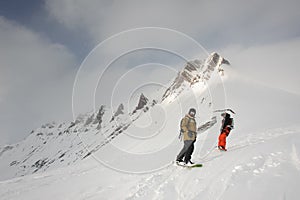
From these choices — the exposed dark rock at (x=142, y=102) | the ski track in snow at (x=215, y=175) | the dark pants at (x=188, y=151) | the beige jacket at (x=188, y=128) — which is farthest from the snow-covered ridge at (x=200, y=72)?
the ski track in snow at (x=215, y=175)

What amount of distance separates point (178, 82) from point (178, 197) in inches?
3112

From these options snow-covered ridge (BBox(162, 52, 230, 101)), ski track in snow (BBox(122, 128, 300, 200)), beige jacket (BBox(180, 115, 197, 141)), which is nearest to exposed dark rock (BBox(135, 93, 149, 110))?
snow-covered ridge (BBox(162, 52, 230, 101))

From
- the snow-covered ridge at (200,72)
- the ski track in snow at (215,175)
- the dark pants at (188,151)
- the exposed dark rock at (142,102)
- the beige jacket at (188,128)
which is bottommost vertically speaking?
the ski track in snow at (215,175)

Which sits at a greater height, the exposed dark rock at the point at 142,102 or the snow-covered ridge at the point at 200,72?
the exposed dark rock at the point at 142,102

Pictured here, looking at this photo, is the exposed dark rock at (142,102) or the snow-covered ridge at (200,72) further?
the exposed dark rock at (142,102)

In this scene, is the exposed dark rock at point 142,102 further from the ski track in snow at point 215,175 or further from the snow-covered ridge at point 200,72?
the ski track in snow at point 215,175

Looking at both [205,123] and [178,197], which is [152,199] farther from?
[205,123]

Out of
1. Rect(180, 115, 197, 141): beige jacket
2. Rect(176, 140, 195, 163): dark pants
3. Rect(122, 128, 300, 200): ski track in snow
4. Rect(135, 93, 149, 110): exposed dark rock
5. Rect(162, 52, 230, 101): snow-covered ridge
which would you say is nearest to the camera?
Rect(122, 128, 300, 200): ski track in snow

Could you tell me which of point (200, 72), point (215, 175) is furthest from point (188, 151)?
point (200, 72)

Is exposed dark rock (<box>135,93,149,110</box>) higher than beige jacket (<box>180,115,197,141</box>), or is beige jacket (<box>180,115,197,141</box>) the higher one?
exposed dark rock (<box>135,93,149,110</box>)

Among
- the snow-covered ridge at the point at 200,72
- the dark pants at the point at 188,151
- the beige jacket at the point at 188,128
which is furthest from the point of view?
the snow-covered ridge at the point at 200,72

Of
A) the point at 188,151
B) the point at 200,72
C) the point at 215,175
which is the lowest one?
the point at 215,175

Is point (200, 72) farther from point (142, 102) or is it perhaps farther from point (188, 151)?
point (142, 102)

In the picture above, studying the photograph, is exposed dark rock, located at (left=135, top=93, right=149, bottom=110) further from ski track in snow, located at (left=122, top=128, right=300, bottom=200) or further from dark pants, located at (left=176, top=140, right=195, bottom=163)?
ski track in snow, located at (left=122, top=128, right=300, bottom=200)
